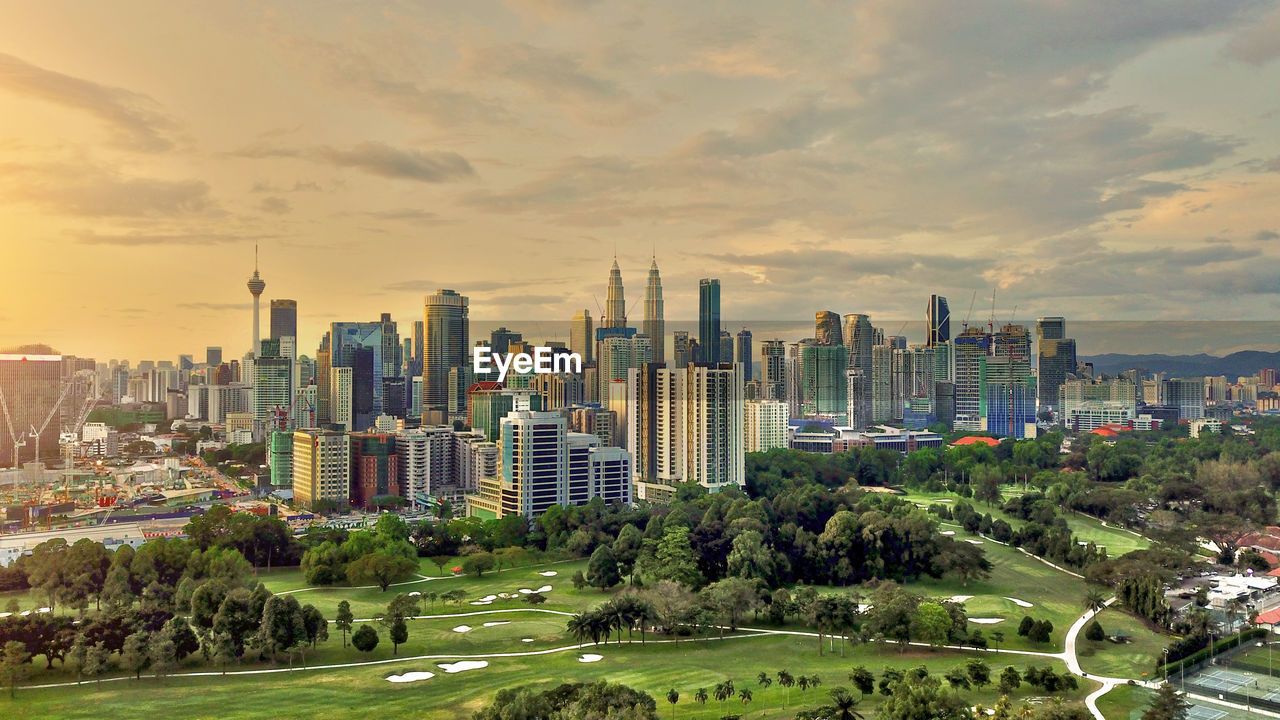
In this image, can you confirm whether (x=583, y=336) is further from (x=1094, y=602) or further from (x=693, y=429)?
(x=1094, y=602)

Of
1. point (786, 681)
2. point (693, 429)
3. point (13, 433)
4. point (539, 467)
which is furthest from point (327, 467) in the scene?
point (786, 681)

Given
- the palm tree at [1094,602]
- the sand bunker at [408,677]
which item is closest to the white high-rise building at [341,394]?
the sand bunker at [408,677]

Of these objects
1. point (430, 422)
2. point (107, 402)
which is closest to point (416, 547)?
point (430, 422)

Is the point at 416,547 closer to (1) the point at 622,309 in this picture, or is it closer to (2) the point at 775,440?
(2) the point at 775,440

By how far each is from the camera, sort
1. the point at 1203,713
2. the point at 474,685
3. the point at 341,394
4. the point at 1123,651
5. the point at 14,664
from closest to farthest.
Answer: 1. the point at 1203,713
2. the point at 14,664
3. the point at 474,685
4. the point at 1123,651
5. the point at 341,394

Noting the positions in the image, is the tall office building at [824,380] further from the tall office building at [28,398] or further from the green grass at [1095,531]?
the tall office building at [28,398]

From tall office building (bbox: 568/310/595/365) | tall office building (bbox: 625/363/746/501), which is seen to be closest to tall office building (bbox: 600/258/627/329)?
tall office building (bbox: 568/310/595/365)

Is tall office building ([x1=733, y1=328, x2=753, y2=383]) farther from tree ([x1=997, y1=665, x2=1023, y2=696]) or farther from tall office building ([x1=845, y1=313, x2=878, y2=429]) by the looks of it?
tree ([x1=997, y1=665, x2=1023, y2=696])
